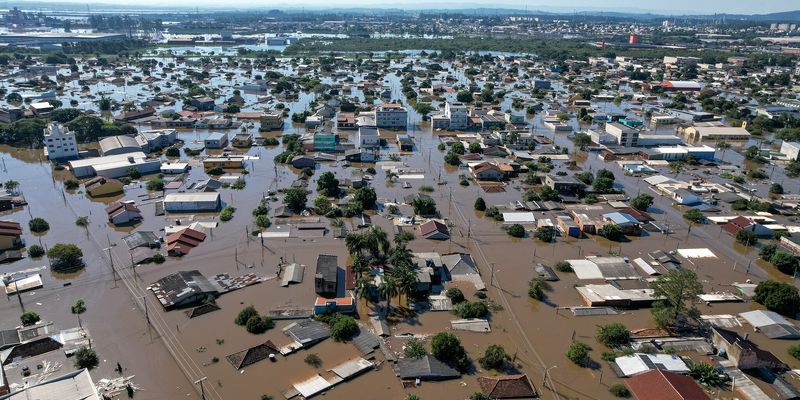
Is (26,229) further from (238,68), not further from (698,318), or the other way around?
(238,68)

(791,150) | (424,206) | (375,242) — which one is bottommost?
(424,206)

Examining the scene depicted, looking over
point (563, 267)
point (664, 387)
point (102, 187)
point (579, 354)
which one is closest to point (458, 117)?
point (563, 267)

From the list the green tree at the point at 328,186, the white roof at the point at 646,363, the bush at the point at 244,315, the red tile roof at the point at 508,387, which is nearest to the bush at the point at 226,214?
the green tree at the point at 328,186

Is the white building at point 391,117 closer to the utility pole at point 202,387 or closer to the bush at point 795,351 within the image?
the utility pole at point 202,387

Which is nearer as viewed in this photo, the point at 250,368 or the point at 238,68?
the point at 250,368

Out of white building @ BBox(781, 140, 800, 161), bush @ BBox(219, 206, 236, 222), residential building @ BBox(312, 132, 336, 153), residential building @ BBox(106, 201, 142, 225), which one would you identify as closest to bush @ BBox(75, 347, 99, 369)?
bush @ BBox(219, 206, 236, 222)

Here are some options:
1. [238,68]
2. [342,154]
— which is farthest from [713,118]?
[238,68]

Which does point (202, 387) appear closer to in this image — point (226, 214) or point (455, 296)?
point (455, 296)
